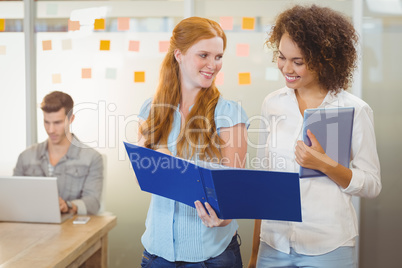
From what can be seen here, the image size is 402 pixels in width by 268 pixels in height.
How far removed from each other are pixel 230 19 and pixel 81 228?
156 cm

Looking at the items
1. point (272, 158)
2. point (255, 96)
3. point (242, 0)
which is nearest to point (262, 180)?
point (272, 158)

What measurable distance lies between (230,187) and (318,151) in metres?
0.34

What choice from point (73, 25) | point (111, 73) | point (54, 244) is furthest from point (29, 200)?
point (73, 25)

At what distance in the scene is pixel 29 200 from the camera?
82.0 inches

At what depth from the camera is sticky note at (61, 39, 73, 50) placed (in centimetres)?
300

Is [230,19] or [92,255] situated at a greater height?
[230,19]

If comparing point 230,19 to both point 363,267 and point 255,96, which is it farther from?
point 363,267

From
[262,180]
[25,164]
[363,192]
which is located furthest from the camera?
[25,164]

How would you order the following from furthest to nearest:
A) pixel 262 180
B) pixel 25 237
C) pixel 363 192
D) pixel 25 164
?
pixel 25 164 → pixel 25 237 → pixel 363 192 → pixel 262 180

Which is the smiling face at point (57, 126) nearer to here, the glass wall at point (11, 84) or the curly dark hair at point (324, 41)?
the glass wall at point (11, 84)

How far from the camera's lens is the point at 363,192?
142cm

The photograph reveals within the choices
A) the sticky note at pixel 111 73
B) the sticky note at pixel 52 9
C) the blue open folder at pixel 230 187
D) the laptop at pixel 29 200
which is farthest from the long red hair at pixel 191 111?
the sticky note at pixel 52 9

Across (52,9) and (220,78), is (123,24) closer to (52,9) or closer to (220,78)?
(52,9)

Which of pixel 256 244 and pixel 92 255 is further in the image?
pixel 92 255
